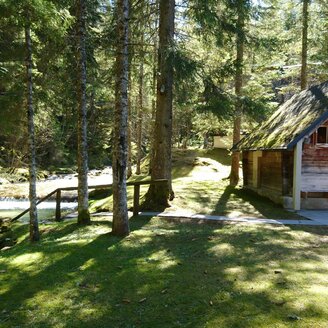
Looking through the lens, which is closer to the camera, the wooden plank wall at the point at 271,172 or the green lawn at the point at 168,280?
the green lawn at the point at 168,280

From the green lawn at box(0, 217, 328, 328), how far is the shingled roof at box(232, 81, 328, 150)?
4424 millimetres

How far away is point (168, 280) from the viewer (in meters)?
6.20

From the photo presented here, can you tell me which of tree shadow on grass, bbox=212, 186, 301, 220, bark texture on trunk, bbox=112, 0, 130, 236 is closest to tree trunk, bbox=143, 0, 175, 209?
tree shadow on grass, bbox=212, 186, 301, 220

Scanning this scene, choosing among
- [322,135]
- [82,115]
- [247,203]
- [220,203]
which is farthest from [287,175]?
[82,115]

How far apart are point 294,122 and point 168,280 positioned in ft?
34.1

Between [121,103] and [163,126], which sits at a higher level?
[121,103]

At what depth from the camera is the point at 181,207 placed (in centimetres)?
1381

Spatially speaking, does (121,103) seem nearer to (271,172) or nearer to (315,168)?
Answer: (315,168)

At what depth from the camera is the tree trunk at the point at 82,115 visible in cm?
1027

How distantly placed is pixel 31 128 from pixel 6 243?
3881 millimetres

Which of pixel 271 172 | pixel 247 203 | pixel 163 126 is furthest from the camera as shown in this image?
pixel 271 172

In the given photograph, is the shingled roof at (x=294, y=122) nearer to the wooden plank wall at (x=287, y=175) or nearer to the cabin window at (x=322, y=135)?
the wooden plank wall at (x=287, y=175)

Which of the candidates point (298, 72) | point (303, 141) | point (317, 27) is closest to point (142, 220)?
point (303, 141)

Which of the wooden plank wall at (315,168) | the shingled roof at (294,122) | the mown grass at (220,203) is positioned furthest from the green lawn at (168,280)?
the wooden plank wall at (315,168)
